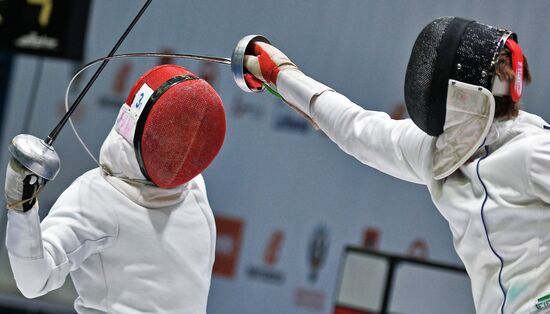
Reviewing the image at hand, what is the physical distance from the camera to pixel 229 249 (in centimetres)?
508

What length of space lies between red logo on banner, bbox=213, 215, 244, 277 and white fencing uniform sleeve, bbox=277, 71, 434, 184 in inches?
130

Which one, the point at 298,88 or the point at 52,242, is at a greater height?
the point at 298,88

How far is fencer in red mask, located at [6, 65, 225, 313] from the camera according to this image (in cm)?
202

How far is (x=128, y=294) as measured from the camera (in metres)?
2.04

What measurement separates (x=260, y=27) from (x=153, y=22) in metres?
0.75

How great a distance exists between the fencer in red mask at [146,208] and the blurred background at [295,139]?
8.58 feet

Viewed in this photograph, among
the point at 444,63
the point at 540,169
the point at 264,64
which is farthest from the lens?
the point at 264,64

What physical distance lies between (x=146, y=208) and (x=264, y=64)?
55 cm

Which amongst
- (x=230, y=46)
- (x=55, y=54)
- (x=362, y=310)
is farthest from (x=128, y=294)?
(x=230, y=46)

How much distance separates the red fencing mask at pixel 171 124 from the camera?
6.75ft

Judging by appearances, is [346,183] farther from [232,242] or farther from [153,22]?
[153,22]

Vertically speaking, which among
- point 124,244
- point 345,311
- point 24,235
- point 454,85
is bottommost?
point 345,311

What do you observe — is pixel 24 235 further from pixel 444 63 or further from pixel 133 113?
pixel 444 63

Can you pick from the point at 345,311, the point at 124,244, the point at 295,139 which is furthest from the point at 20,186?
the point at 295,139
